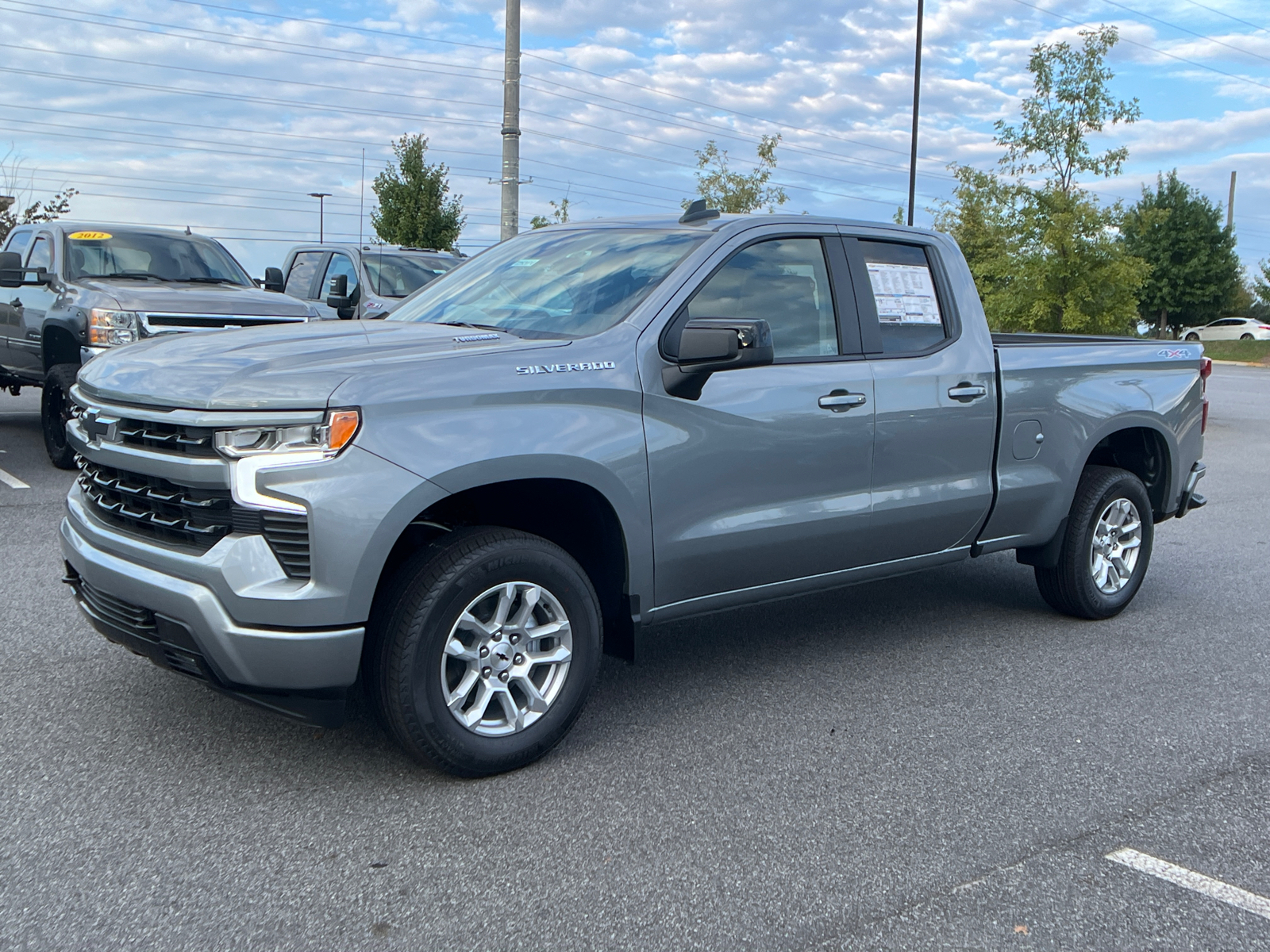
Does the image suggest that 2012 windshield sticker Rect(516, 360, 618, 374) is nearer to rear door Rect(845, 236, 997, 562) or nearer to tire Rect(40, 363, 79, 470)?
rear door Rect(845, 236, 997, 562)

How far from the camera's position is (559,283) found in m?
4.67

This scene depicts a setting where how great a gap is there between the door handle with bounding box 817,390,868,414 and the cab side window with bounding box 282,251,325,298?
9570mm

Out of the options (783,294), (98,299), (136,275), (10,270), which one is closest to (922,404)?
(783,294)

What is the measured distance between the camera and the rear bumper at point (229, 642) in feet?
11.2

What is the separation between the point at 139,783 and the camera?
12.1 ft

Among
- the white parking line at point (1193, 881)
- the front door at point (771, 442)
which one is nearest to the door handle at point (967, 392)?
the front door at point (771, 442)

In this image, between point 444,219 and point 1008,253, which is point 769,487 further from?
point 444,219

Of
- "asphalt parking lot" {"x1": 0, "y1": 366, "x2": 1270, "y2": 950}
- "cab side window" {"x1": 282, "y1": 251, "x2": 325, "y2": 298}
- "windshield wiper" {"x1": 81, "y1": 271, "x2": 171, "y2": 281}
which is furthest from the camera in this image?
"cab side window" {"x1": 282, "y1": 251, "x2": 325, "y2": 298}

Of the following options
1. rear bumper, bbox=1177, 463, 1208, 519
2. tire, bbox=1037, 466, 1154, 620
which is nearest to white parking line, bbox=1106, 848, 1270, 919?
tire, bbox=1037, 466, 1154, 620

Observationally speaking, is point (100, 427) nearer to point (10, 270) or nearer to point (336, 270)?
point (10, 270)

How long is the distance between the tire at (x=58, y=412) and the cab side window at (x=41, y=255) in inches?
52.8

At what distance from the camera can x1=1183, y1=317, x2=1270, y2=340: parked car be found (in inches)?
2185

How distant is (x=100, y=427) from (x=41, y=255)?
784cm

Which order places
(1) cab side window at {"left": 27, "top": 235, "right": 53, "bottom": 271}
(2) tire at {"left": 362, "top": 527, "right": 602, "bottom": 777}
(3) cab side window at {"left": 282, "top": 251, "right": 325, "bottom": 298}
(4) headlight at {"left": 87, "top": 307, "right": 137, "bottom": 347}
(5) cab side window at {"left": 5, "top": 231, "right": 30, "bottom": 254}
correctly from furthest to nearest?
(3) cab side window at {"left": 282, "top": 251, "right": 325, "bottom": 298} < (5) cab side window at {"left": 5, "top": 231, "right": 30, "bottom": 254} < (1) cab side window at {"left": 27, "top": 235, "right": 53, "bottom": 271} < (4) headlight at {"left": 87, "top": 307, "right": 137, "bottom": 347} < (2) tire at {"left": 362, "top": 527, "right": 602, "bottom": 777}
